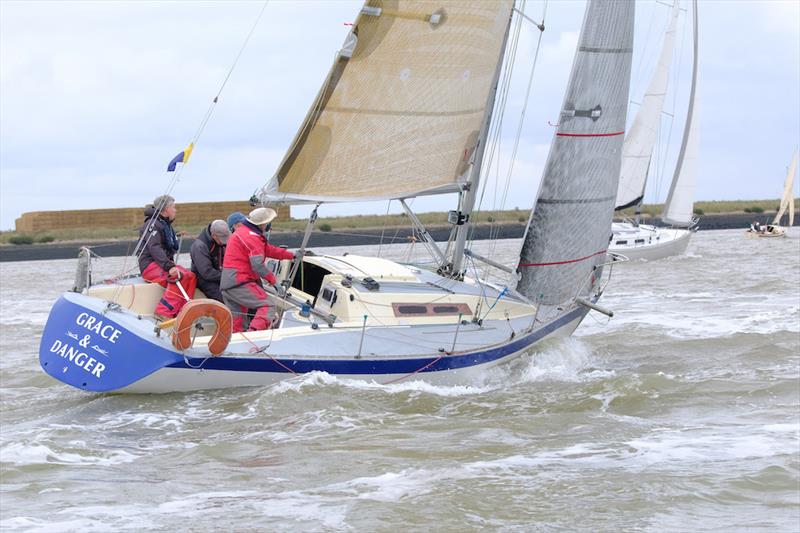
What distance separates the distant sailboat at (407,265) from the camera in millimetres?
10211

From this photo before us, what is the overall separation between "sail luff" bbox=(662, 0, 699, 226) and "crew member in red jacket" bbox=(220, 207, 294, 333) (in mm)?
28105

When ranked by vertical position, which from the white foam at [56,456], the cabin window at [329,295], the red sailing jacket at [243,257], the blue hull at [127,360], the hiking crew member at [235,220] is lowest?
the white foam at [56,456]

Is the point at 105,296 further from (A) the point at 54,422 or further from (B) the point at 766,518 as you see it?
(B) the point at 766,518

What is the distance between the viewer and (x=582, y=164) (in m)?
12.8

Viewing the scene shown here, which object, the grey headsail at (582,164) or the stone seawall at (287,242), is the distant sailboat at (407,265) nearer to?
the grey headsail at (582,164)

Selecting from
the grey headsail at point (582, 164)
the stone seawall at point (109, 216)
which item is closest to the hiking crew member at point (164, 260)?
the grey headsail at point (582, 164)

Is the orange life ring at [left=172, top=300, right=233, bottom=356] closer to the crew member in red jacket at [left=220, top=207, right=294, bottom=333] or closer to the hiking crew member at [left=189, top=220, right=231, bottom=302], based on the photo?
the crew member in red jacket at [left=220, top=207, right=294, bottom=333]

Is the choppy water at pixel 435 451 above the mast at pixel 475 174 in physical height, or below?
below

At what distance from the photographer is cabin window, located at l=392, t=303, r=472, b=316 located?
11.4 m

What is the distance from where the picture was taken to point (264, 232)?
1138 centimetres

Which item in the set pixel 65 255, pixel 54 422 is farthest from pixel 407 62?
pixel 65 255

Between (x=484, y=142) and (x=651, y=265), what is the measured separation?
2128 centimetres

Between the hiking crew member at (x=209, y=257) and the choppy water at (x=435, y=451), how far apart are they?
1.66 meters

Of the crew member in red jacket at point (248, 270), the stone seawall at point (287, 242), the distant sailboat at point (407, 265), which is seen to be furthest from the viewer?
the stone seawall at point (287, 242)
